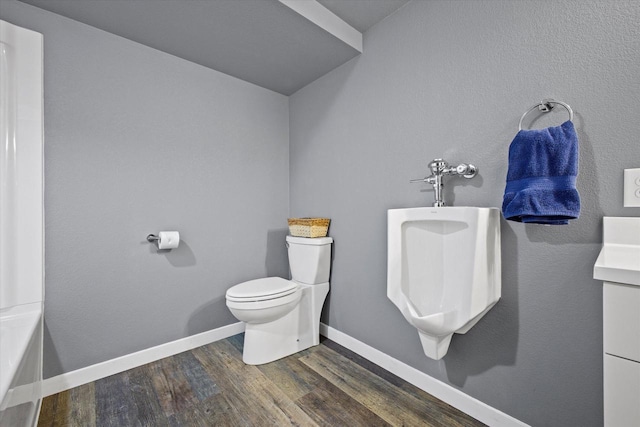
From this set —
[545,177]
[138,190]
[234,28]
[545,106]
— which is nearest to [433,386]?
[545,177]

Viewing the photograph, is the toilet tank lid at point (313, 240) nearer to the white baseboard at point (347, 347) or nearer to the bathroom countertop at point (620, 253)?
the white baseboard at point (347, 347)

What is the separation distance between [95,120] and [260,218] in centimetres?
125

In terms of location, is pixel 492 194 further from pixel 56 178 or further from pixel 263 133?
pixel 56 178

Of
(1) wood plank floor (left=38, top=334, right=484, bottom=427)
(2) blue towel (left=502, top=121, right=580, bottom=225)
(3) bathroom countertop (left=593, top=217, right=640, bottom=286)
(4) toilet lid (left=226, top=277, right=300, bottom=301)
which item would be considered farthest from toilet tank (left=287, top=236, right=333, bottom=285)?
(3) bathroom countertop (left=593, top=217, right=640, bottom=286)

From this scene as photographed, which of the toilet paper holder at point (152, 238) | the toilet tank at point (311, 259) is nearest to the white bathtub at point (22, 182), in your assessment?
the toilet paper holder at point (152, 238)

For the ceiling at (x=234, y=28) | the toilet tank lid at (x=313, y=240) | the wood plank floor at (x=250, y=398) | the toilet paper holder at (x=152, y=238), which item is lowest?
the wood plank floor at (x=250, y=398)

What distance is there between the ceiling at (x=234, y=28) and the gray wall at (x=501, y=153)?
0.59 feet

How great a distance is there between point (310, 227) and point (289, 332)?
73 cm

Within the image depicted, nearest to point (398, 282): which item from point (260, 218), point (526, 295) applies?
point (526, 295)

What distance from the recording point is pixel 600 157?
3.46 ft

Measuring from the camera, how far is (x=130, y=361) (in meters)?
1.80

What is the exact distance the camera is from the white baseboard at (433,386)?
4.28 feet

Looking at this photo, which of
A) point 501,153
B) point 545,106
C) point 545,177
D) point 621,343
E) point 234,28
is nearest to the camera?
point 621,343

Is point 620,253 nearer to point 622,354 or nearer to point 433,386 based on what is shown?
point 622,354
